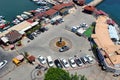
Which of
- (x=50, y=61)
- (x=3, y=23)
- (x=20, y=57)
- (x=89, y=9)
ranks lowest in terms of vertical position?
(x=50, y=61)

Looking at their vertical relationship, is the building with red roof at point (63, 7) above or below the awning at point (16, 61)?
above

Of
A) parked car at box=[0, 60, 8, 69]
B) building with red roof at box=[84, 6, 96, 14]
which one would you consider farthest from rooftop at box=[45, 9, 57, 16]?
parked car at box=[0, 60, 8, 69]

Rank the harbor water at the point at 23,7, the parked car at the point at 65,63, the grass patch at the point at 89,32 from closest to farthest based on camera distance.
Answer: the parked car at the point at 65,63
the grass patch at the point at 89,32
the harbor water at the point at 23,7

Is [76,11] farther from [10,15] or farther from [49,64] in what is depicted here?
[49,64]

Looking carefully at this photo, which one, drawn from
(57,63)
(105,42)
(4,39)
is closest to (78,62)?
(57,63)

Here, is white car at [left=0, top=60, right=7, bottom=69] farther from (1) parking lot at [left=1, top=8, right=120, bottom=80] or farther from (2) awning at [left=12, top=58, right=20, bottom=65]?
(1) parking lot at [left=1, top=8, right=120, bottom=80]

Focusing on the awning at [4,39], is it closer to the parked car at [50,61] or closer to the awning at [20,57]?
the awning at [20,57]

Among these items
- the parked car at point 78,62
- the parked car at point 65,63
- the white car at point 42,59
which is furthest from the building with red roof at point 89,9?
the white car at point 42,59

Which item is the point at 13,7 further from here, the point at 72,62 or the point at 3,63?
the point at 72,62
